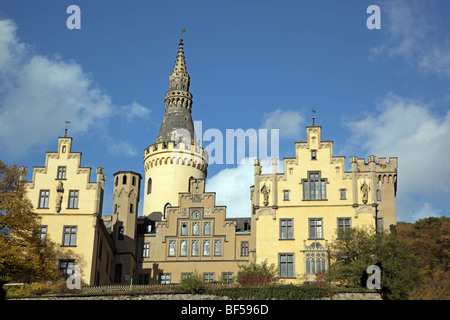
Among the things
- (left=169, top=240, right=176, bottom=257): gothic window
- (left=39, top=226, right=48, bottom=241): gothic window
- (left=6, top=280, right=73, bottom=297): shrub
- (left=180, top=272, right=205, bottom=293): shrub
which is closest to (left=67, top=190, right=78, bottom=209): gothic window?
(left=39, top=226, right=48, bottom=241): gothic window

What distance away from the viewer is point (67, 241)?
214 ft

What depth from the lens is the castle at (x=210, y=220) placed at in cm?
6481

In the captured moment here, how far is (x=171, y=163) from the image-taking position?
87.1 meters

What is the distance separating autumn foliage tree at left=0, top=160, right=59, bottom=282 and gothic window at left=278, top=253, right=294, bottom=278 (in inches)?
792

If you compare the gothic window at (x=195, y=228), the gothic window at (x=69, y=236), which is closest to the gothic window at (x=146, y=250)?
the gothic window at (x=195, y=228)

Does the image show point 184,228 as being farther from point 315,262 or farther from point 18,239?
point 18,239

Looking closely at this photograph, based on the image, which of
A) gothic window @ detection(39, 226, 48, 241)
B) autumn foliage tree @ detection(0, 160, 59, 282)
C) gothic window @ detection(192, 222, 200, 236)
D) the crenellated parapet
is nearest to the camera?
autumn foliage tree @ detection(0, 160, 59, 282)

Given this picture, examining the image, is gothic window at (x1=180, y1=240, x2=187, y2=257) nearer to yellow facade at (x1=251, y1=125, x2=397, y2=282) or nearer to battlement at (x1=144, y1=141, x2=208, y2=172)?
yellow facade at (x1=251, y1=125, x2=397, y2=282)

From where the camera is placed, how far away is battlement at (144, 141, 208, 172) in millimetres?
87188

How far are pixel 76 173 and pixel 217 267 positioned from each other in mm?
18338
